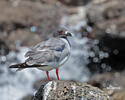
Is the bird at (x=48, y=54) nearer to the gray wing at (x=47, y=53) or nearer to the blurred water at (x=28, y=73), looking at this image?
the gray wing at (x=47, y=53)

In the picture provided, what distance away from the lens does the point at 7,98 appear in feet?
43.1

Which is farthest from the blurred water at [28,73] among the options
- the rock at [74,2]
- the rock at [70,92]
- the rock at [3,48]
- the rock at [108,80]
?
the rock at [70,92]

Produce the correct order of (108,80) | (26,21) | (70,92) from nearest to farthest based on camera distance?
(70,92) → (108,80) → (26,21)

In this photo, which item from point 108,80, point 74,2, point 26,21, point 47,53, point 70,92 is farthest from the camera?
point 74,2

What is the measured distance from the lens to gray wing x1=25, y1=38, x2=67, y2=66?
20.4 feet

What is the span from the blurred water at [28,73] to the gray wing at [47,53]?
21.5ft

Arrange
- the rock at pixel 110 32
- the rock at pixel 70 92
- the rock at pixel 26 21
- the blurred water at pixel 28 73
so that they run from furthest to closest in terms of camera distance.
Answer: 1. the rock at pixel 26 21
2. the rock at pixel 110 32
3. the blurred water at pixel 28 73
4. the rock at pixel 70 92

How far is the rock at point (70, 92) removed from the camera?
589 cm

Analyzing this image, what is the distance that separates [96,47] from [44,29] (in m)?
2.58

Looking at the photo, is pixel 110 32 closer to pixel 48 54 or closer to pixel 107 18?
pixel 107 18

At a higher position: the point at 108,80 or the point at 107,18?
the point at 107,18

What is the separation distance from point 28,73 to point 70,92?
8153 mm

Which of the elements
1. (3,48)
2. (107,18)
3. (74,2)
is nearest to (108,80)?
(107,18)

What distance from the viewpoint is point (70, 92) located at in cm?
590
